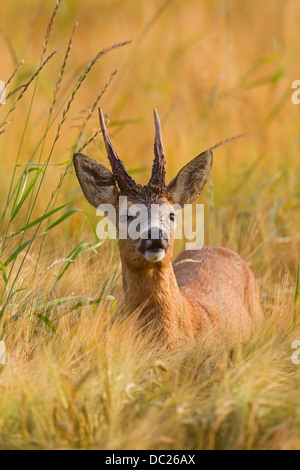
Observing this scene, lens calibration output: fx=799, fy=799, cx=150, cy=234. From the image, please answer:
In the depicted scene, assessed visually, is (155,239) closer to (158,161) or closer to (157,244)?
(157,244)

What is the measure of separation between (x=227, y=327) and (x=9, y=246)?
145cm

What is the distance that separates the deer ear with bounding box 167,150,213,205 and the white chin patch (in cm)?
58

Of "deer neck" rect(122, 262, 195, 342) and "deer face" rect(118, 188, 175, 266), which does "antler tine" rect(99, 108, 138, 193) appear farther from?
"deer neck" rect(122, 262, 195, 342)

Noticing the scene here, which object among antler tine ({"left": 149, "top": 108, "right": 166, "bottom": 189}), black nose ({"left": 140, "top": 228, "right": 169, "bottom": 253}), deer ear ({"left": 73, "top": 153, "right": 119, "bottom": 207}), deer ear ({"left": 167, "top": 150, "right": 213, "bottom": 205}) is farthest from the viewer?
deer ear ({"left": 167, "top": 150, "right": 213, "bottom": 205})

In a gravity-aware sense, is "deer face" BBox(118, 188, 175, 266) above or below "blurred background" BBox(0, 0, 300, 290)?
below

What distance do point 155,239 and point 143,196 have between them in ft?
1.27

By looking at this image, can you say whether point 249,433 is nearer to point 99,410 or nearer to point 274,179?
point 99,410

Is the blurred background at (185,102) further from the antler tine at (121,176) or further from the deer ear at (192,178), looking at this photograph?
the antler tine at (121,176)

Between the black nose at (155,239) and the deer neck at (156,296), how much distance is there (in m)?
0.25

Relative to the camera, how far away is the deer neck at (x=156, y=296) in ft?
14.3

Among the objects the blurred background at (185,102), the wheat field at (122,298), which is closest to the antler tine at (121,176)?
the wheat field at (122,298)

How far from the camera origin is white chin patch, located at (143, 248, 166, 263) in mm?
4098

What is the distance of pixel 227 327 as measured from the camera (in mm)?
4746

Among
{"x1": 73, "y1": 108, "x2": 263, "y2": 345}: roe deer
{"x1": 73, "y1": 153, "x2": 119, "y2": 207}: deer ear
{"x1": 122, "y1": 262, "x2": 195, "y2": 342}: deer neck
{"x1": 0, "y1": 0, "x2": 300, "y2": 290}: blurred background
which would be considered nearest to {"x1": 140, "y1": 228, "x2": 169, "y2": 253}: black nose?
{"x1": 73, "y1": 108, "x2": 263, "y2": 345}: roe deer
